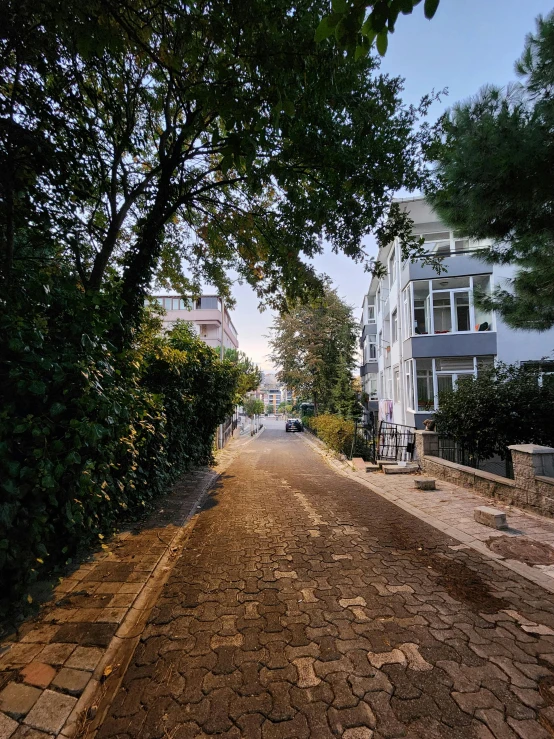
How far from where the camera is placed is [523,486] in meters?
6.15

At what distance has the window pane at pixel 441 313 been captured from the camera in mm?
15508

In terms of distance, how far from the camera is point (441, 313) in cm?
1579

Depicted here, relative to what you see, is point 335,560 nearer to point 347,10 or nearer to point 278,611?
point 278,611

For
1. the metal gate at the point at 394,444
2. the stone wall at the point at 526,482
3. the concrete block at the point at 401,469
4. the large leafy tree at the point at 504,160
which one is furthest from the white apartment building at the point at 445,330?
the large leafy tree at the point at 504,160

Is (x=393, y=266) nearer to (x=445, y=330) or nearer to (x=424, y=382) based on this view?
(x=445, y=330)

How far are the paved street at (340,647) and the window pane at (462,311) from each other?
12754 millimetres

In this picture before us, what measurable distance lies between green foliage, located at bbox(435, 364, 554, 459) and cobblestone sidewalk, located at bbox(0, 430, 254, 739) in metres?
7.23

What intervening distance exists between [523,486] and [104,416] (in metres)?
6.82

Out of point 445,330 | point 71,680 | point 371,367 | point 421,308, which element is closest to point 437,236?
point 421,308

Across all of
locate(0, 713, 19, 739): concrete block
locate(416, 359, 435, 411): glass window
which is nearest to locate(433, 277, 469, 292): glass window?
locate(416, 359, 435, 411): glass window

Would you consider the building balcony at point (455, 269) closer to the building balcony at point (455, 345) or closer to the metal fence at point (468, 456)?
the building balcony at point (455, 345)

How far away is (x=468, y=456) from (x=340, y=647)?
7888 millimetres

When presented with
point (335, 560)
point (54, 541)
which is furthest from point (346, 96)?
point (54, 541)

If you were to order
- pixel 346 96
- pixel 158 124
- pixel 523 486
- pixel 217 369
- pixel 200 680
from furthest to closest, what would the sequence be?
pixel 217 369
pixel 158 124
pixel 523 486
pixel 346 96
pixel 200 680
